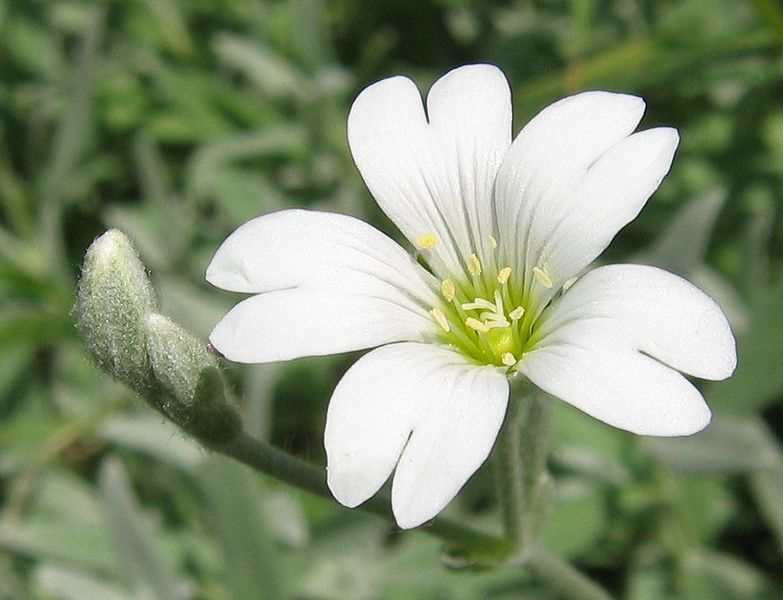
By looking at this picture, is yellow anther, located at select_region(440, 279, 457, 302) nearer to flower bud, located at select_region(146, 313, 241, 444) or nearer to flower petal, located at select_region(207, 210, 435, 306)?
flower petal, located at select_region(207, 210, 435, 306)

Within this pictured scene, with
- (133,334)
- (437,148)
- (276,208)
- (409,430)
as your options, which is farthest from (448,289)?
(276,208)

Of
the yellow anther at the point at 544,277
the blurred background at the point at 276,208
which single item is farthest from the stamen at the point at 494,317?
the blurred background at the point at 276,208

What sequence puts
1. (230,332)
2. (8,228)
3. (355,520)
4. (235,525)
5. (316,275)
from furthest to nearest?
(8,228) < (355,520) < (235,525) < (316,275) < (230,332)

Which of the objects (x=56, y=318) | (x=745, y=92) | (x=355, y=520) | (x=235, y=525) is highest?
(x=745, y=92)

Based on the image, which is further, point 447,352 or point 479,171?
point 479,171

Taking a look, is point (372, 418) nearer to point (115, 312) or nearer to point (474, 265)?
point (115, 312)

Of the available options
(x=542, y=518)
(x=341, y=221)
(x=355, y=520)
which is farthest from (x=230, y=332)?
(x=355, y=520)

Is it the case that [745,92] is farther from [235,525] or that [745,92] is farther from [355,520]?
[235,525]

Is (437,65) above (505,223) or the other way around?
the other way around
